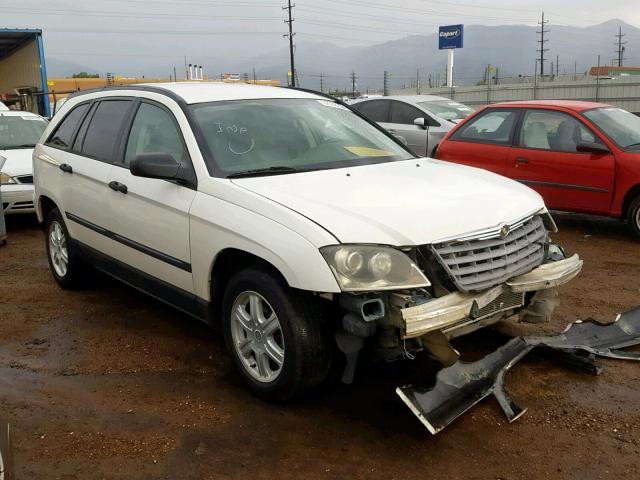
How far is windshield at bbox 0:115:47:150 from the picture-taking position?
959cm

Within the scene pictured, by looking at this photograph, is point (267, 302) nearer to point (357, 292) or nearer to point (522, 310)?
point (357, 292)

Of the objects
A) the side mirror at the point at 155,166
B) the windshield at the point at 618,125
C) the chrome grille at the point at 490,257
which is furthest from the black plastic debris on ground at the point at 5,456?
the windshield at the point at 618,125

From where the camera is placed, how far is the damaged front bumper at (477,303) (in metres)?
2.96

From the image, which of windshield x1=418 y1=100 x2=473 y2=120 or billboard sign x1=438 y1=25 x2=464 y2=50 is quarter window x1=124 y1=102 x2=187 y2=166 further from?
billboard sign x1=438 y1=25 x2=464 y2=50

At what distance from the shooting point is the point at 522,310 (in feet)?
12.4

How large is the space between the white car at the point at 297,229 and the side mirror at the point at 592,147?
10.6 ft

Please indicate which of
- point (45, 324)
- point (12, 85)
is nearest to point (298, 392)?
point (45, 324)

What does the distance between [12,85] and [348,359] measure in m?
23.4

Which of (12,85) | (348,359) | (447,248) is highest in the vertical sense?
(12,85)

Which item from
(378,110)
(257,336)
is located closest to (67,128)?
(257,336)

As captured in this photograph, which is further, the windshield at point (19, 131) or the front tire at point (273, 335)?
the windshield at point (19, 131)

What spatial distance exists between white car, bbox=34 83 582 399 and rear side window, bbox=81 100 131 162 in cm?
2

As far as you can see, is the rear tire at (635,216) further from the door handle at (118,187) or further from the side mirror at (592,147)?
the door handle at (118,187)

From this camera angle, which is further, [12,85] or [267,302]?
[12,85]
